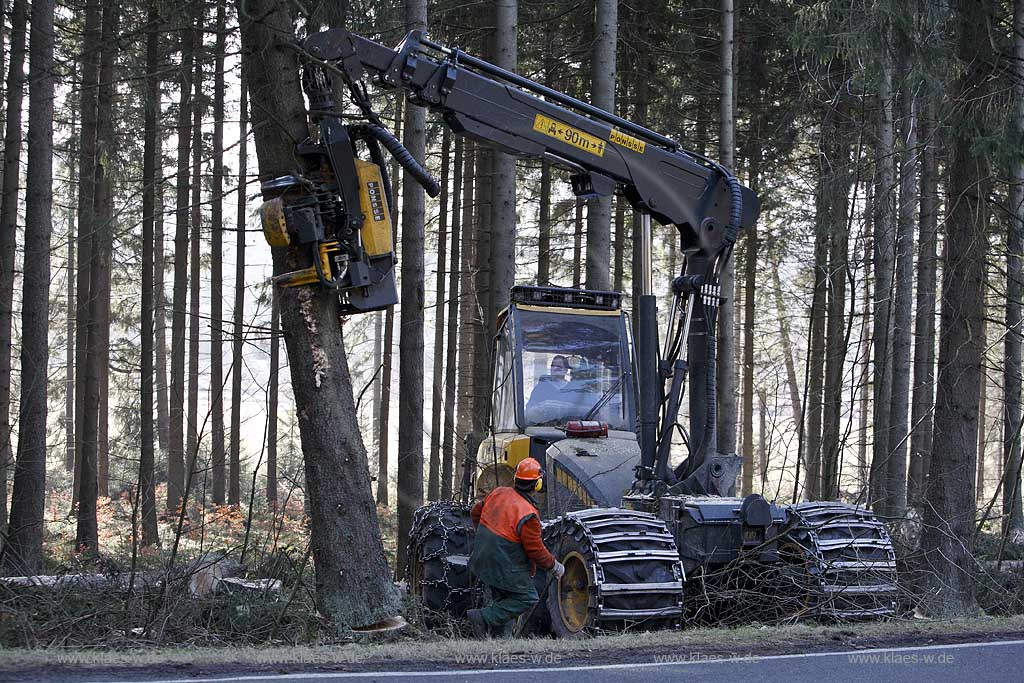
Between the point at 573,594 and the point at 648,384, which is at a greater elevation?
the point at 648,384

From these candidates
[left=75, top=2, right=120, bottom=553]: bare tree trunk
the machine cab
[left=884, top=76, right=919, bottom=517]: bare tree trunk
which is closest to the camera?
the machine cab

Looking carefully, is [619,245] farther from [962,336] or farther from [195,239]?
[962,336]

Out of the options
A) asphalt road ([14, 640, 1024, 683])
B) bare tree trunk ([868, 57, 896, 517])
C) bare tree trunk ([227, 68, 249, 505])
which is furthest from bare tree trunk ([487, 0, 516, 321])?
bare tree trunk ([227, 68, 249, 505])

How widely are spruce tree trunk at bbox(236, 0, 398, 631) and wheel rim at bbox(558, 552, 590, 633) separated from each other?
1.47 m

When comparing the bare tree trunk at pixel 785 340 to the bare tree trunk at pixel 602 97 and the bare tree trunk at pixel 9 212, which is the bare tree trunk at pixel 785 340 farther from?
the bare tree trunk at pixel 9 212

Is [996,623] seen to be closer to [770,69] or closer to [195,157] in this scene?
[770,69]

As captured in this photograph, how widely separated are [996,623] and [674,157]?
508 cm

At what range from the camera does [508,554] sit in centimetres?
938

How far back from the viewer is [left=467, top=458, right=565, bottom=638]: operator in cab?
934cm

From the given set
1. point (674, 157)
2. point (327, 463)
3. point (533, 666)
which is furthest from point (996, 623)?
point (327, 463)

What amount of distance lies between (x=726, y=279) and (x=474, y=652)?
45.4ft

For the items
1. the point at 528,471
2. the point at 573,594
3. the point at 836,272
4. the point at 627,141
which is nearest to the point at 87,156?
the point at 627,141

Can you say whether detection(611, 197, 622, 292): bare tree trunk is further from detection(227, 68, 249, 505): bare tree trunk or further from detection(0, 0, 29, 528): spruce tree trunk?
detection(0, 0, 29, 528): spruce tree trunk

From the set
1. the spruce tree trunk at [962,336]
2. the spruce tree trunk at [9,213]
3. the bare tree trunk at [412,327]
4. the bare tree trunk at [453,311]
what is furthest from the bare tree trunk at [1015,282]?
the spruce tree trunk at [9,213]
